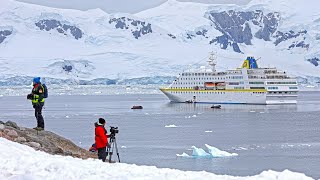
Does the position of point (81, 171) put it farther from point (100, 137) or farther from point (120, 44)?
point (120, 44)

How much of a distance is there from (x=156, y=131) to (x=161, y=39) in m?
131

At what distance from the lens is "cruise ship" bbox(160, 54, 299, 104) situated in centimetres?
6831

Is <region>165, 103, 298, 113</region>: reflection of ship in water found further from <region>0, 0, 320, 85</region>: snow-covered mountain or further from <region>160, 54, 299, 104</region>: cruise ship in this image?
<region>0, 0, 320, 85</region>: snow-covered mountain

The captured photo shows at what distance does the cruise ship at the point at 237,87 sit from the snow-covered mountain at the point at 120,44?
145ft

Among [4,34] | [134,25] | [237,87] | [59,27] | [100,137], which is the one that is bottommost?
[100,137]

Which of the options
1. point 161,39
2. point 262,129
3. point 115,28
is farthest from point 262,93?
point 115,28

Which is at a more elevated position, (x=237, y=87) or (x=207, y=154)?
(x=237, y=87)

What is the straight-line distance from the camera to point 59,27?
6895 inches

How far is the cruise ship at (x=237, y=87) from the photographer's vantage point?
68312mm

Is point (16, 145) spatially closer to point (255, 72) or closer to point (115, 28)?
point (255, 72)

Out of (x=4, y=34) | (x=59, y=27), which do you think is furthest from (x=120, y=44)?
(x=4, y=34)

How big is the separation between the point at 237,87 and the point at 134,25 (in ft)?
375

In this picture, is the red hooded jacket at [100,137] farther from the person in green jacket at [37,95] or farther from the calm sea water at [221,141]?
the calm sea water at [221,141]

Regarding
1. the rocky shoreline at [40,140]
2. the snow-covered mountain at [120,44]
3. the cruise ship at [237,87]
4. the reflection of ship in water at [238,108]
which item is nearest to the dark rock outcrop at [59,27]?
the snow-covered mountain at [120,44]
